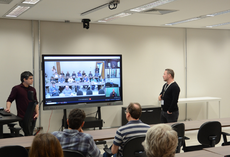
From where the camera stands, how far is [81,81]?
6219mm

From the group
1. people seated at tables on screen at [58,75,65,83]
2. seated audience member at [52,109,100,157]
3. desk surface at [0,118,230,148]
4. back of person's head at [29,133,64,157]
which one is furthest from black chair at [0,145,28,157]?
people seated at tables on screen at [58,75,65,83]

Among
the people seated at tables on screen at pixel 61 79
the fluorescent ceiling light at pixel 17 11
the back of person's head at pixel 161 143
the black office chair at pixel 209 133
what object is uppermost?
the fluorescent ceiling light at pixel 17 11

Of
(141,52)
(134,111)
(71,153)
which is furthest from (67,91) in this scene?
(71,153)

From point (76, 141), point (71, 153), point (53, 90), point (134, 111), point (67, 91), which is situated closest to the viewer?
point (71, 153)

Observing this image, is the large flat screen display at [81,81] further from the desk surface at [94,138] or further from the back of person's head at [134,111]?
the back of person's head at [134,111]

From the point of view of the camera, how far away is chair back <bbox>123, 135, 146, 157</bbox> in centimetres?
288

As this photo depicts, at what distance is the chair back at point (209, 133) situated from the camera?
145 inches

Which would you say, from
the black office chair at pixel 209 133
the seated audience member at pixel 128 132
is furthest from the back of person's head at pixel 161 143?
the black office chair at pixel 209 133

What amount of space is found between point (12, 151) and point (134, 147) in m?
1.24

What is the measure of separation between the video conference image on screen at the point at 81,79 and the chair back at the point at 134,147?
3406 millimetres

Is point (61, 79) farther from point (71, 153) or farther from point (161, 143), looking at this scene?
point (161, 143)

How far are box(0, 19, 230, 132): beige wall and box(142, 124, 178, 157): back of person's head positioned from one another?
5.02m

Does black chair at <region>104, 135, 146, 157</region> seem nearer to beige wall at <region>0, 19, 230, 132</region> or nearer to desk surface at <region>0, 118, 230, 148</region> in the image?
desk surface at <region>0, 118, 230, 148</region>

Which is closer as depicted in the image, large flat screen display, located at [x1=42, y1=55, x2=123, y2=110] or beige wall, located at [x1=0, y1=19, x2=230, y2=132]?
large flat screen display, located at [x1=42, y1=55, x2=123, y2=110]
